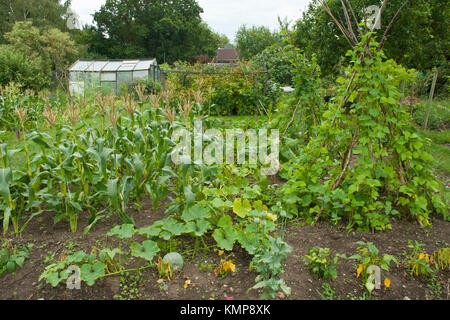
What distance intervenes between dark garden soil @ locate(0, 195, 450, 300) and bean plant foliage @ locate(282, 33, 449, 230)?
17 centimetres

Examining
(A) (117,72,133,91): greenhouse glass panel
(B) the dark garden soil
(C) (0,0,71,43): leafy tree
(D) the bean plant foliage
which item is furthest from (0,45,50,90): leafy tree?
(C) (0,0,71,43): leafy tree

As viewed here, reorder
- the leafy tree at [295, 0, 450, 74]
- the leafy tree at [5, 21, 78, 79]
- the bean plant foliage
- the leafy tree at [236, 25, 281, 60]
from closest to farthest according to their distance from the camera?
the bean plant foliage, the leafy tree at [295, 0, 450, 74], the leafy tree at [5, 21, 78, 79], the leafy tree at [236, 25, 281, 60]

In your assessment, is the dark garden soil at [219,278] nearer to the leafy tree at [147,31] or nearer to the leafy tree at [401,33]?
the leafy tree at [401,33]

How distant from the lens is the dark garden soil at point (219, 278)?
190 cm

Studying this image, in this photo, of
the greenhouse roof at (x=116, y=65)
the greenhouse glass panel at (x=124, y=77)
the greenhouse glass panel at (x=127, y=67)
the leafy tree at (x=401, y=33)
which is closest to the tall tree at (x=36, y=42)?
the greenhouse roof at (x=116, y=65)

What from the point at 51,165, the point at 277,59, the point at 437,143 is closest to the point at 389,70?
the point at 51,165

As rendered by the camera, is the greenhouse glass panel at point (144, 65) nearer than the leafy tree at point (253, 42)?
Yes

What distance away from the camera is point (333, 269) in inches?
81.5

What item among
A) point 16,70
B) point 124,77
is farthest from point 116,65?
Result: point 16,70

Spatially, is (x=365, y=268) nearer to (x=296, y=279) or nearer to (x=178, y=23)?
(x=296, y=279)

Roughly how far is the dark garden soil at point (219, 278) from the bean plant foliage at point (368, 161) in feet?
0.57

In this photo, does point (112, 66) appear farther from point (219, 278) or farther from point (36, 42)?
point (219, 278)

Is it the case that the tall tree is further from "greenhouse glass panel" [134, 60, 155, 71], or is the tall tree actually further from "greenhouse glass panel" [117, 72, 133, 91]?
"greenhouse glass panel" [134, 60, 155, 71]

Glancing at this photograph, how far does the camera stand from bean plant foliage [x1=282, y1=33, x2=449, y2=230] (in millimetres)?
2549
